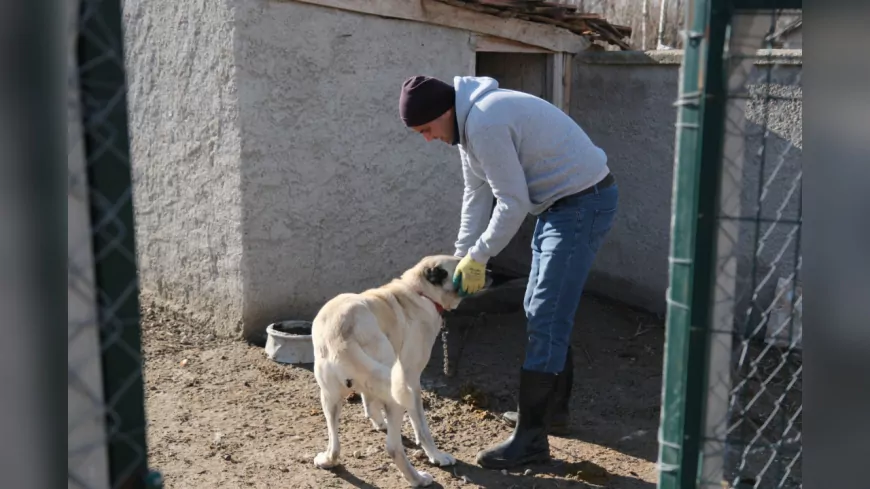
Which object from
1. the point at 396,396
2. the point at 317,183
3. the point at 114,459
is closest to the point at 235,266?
the point at 317,183

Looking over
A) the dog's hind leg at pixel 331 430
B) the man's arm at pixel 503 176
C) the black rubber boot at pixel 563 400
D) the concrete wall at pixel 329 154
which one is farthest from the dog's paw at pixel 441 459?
the concrete wall at pixel 329 154

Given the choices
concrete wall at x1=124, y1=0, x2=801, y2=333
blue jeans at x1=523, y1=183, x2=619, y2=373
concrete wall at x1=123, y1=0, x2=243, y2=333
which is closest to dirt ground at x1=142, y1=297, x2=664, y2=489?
concrete wall at x1=123, y1=0, x2=243, y2=333

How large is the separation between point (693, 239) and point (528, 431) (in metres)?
2.37

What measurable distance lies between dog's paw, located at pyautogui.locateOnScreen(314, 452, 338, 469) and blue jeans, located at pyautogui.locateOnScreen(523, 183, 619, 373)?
1062 mm

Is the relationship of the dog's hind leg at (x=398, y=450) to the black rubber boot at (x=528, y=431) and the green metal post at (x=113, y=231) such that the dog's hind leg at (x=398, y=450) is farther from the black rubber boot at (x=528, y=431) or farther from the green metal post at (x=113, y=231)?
the green metal post at (x=113, y=231)

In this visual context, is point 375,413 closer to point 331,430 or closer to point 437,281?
point 331,430

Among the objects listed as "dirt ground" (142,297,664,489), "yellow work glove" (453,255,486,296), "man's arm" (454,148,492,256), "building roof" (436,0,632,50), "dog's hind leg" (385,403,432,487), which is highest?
"building roof" (436,0,632,50)

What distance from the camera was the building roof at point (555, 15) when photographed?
238 inches

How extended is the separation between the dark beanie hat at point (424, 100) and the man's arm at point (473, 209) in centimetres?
59

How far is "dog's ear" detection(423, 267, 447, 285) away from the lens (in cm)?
Answer: 423

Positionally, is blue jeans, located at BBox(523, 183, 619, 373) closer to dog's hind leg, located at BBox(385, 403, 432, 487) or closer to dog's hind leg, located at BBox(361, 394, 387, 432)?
dog's hind leg, located at BBox(385, 403, 432, 487)

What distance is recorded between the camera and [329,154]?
5.77 meters
